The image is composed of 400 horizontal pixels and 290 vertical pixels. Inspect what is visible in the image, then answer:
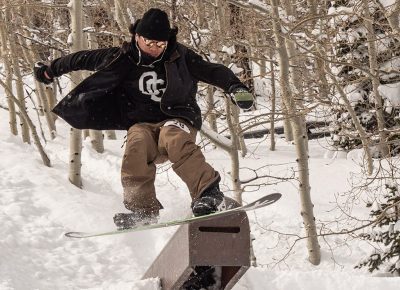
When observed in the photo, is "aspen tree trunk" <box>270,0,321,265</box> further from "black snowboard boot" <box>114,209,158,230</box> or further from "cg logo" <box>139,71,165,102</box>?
"black snowboard boot" <box>114,209,158,230</box>

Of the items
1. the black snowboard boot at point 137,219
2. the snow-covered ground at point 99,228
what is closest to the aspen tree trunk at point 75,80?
the snow-covered ground at point 99,228

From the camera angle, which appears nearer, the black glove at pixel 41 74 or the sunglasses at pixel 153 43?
the sunglasses at pixel 153 43

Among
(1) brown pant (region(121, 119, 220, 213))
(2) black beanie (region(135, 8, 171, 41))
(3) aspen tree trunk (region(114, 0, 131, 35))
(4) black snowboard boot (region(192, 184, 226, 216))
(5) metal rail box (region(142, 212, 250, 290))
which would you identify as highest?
(3) aspen tree trunk (region(114, 0, 131, 35))

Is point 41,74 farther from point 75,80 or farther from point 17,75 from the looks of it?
point 17,75

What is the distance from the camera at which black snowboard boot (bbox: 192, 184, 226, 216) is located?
4027 mm

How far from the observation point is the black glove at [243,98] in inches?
157

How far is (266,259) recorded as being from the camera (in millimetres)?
13656

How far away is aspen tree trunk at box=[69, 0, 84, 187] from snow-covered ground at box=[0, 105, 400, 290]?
0.25 meters

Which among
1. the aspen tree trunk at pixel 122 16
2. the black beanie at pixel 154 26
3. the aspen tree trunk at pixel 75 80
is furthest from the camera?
the aspen tree trunk at pixel 122 16

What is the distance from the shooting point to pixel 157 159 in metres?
4.42

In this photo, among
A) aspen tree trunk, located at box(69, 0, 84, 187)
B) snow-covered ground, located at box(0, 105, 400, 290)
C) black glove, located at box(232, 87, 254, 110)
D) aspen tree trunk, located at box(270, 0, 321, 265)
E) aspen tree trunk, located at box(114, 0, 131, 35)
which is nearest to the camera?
black glove, located at box(232, 87, 254, 110)

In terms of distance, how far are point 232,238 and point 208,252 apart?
18 cm

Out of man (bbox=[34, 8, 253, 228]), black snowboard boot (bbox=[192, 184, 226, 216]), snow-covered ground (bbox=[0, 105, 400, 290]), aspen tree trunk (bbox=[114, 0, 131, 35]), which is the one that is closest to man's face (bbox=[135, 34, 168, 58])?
man (bbox=[34, 8, 253, 228])

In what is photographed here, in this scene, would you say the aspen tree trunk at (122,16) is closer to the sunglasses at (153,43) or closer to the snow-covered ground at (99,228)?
the snow-covered ground at (99,228)
